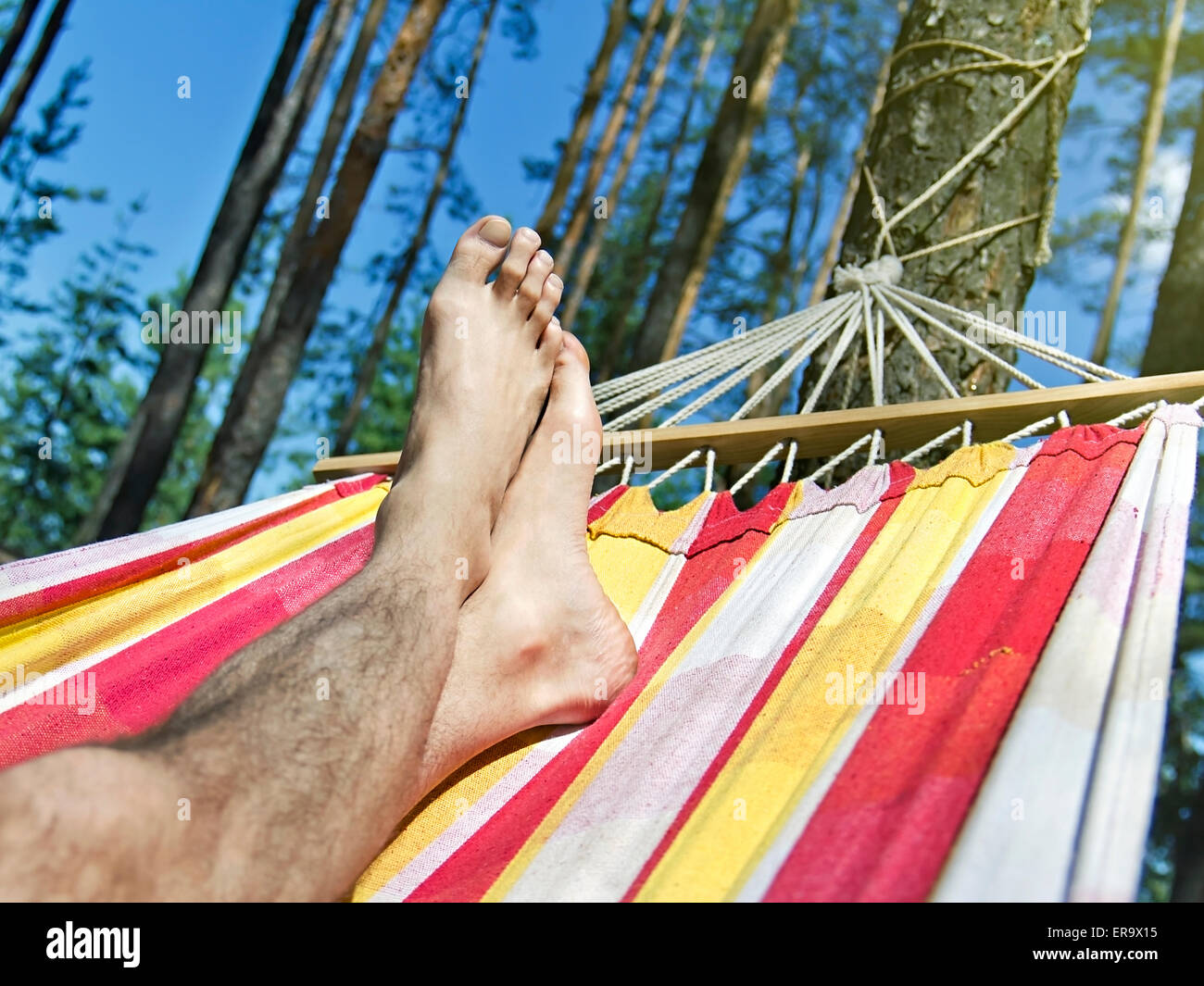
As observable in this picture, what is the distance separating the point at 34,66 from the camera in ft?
16.0

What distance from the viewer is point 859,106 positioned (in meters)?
8.86

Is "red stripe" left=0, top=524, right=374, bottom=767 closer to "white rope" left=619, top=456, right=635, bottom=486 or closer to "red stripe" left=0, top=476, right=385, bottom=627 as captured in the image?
"red stripe" left=0, top=476, right=385, bottom=627

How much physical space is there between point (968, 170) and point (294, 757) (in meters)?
1.75

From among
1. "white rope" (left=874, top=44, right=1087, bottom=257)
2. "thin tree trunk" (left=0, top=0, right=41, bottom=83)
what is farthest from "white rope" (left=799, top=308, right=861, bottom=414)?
"thin tree trunk" (left=0, top=0, right=41, bottom=83)

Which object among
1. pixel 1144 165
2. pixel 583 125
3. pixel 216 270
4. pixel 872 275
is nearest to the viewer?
pixel 872 275

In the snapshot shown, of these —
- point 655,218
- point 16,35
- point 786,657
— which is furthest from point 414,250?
point 786,657

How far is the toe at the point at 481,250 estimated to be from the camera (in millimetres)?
1386

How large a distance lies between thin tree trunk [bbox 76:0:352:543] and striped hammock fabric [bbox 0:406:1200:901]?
2634 mm

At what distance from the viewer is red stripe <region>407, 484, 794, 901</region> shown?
842 millimetres

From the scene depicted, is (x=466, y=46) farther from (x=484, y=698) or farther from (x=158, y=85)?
(x=484, y=698)

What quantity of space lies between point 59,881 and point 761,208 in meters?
9.12

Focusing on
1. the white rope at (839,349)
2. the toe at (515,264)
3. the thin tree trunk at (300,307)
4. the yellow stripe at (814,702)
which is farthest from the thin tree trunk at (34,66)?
the yellow stripe at (814,702)

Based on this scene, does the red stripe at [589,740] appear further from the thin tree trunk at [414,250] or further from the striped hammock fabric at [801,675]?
the thin tree trunk at [414,250]

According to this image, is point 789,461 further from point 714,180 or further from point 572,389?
point 714,180
